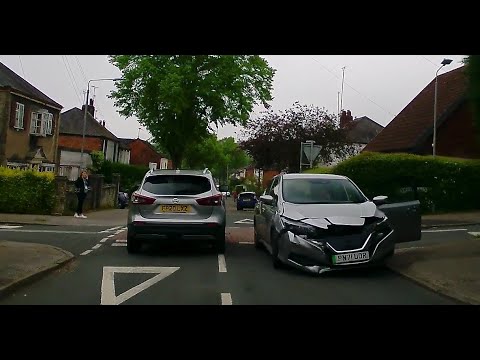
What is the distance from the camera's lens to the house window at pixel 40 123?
39.0 metres

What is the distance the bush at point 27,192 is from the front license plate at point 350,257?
16.2m

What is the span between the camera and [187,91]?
40.4 meters

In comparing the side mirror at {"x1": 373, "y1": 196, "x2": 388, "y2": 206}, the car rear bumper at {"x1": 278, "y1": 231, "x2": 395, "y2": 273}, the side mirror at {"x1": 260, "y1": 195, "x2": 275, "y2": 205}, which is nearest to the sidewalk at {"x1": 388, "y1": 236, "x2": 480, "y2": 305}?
the car rear bumper at {"x1": 278, "y1": 231, "x2": 395, "y2": 273}

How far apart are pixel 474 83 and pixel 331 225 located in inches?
118

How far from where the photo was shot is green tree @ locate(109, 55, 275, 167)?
131 feet

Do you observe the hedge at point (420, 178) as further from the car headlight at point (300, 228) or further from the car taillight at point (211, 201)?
the car headlight at point (300, 228)

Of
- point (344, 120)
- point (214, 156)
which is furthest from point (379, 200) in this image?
point (214, 156)

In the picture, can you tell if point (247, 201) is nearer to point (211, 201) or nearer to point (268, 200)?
point (211, 201)

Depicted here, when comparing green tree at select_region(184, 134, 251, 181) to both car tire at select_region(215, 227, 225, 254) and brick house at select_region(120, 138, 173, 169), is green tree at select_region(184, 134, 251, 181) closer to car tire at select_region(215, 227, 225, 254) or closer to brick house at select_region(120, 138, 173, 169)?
brick house at select_region(120, 138, 173, 169)

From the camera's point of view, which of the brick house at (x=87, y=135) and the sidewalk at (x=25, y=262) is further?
the brick house at (x=87, y=135)

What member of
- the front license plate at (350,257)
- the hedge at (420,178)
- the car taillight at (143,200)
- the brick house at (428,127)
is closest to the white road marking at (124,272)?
the car taillight at (143,200)
